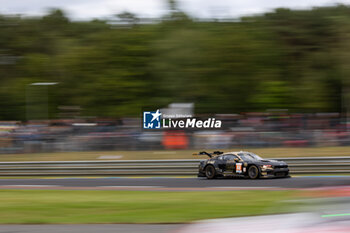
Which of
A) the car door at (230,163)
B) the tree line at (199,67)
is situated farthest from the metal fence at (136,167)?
the tree line at (199,67)

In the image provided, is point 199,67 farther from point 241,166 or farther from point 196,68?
point 241,166

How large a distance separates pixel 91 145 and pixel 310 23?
33910mm

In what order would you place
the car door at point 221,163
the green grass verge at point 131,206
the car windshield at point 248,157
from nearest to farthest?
the green grass verge at point 131,206, the car windshield at point 248,157, the car door at point 221,163

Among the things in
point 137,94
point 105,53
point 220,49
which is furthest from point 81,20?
point 220,49

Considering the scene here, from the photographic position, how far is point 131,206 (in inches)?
396

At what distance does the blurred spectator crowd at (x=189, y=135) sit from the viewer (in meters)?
20.3

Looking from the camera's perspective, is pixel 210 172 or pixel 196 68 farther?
pixel 196 68

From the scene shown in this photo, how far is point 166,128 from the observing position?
22.9 m

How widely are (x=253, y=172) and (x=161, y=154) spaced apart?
18.1ft

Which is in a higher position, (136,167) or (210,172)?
(210,172)

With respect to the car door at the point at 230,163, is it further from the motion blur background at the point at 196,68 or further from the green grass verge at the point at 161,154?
the motion blur background at the point at 196,68

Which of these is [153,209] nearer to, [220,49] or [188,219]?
[188,219]

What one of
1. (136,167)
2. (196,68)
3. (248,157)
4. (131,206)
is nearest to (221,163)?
(248,157)

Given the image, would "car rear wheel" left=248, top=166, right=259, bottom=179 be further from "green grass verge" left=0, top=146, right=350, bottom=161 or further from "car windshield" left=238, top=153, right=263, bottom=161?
"green grass verge" left=0, top=146, right=350, bottom=161
